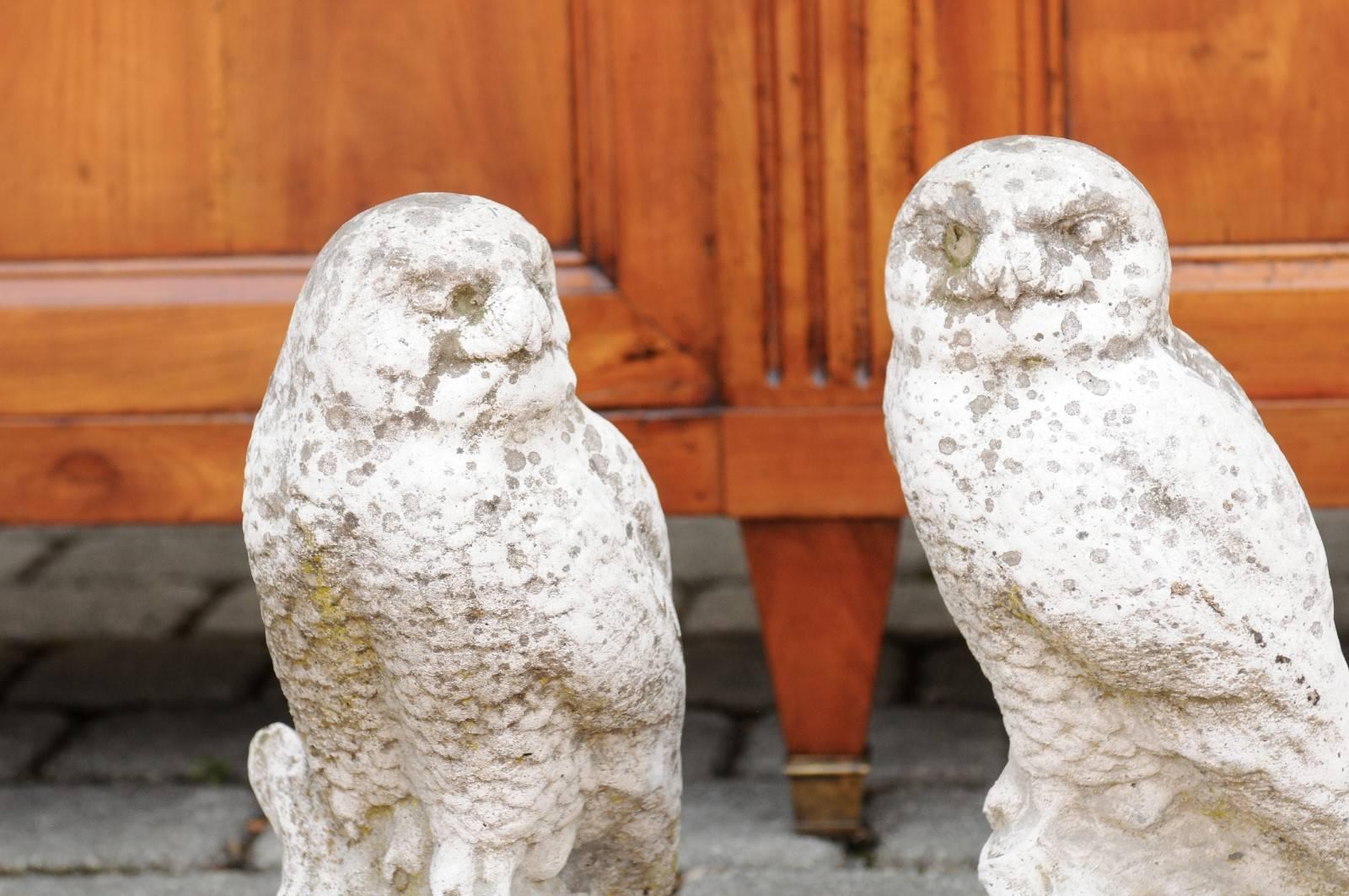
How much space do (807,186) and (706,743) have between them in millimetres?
881

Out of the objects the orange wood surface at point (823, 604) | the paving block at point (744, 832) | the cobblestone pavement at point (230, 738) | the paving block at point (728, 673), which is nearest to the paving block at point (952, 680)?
the cobblestone pavement at point (230, 738)

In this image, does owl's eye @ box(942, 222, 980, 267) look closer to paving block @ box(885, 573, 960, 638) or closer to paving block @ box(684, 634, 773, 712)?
paving block @ box(684, 634, 773, 712)

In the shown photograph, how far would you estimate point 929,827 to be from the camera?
2.37m

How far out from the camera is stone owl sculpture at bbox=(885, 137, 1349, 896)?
4.75 feet

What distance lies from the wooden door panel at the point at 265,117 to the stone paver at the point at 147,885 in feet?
2.45

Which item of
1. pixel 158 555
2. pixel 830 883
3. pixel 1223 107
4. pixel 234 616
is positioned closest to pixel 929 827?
pixel 830 883

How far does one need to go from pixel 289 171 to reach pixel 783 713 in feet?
2.85

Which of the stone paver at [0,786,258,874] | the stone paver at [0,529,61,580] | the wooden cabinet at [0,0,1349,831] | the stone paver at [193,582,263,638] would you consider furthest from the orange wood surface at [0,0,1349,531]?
the stone paver at [0,529,61,580]

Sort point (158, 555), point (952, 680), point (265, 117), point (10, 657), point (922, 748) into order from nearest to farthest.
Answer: point (265, 117)
point (922, 748)
point (952, 680)
point (10, 657)
point (158, 555)

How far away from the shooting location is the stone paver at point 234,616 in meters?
3.12

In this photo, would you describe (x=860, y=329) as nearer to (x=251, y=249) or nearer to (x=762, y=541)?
(x=762, y=541)

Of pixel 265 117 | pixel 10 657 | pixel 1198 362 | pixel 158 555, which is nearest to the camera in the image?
pixel 1198 362

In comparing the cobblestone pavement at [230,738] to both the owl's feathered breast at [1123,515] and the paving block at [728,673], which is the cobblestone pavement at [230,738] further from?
the owl's feathered breast at [1123,515]

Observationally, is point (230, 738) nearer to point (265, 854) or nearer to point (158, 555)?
point (265, 854)
